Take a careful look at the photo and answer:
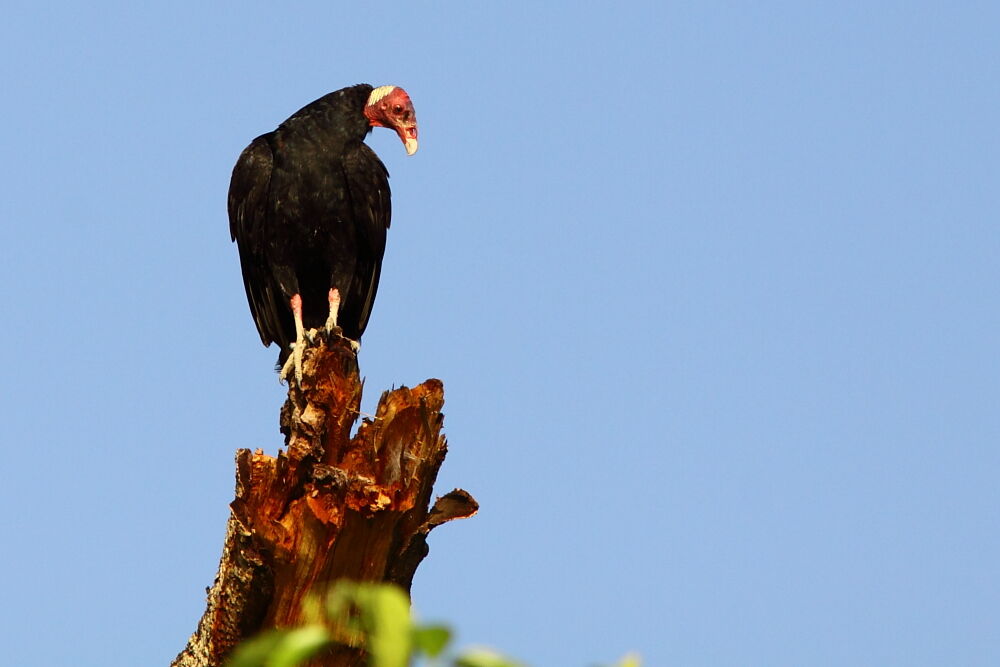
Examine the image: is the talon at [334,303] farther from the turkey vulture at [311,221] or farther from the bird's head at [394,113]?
the bird's head at [394,113]

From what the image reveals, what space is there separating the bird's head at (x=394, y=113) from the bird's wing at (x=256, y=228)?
23.0 inches

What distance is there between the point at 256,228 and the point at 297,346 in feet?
2.87

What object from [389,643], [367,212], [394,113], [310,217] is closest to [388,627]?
[389,643]

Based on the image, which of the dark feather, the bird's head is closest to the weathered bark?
the dark feather

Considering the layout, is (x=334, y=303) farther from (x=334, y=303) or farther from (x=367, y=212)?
(x=367, y=212)

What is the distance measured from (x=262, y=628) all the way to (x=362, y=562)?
1.21 ft

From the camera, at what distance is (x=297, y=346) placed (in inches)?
197

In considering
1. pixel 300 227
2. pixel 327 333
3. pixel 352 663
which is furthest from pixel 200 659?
pixel 300 227

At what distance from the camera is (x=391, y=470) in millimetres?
3842

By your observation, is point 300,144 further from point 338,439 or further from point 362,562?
point 362,562

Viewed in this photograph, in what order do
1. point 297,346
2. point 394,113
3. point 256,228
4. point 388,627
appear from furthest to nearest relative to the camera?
point 394,113 → point 256,228 → point 297,346 → point 388,627

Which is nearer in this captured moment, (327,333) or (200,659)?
(200,659)

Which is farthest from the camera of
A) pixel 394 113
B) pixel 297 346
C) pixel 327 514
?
pixel 394 113

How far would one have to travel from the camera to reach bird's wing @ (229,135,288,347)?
5605mm
